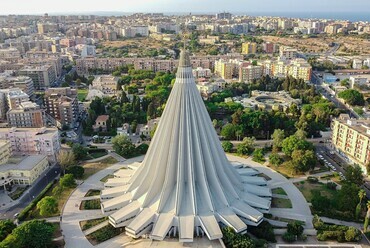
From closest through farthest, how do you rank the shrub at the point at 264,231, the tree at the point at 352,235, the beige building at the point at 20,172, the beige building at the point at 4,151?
the tree at the point at 352,235
the shrub at the point at 264,231
the beige building at the point at 20,172
the beige building at the point at 4,151

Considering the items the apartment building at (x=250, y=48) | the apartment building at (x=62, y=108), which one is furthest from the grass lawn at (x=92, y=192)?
the apartment building at (x=250, y=48)

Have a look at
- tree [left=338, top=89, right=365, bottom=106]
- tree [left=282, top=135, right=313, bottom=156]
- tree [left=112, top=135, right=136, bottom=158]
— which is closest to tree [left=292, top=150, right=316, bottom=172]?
tree [left=282, top=135, right=313, bottom=156]

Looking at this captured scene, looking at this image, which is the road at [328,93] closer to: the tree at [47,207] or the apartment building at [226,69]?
the apartment building at [226,69]

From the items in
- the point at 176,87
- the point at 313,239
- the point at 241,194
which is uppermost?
the point at 176,87

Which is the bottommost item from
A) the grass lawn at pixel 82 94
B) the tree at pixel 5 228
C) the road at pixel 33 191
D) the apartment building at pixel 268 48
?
the road at pixel 33 191

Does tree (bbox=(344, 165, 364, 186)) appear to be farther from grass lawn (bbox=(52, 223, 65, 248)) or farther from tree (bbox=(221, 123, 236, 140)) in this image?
grass lawn (bbox=(52, 223, 65, 248))

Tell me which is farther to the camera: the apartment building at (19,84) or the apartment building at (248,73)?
the apartment building at (248,73)

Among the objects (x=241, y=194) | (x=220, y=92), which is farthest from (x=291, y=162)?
(x=220, y=92)

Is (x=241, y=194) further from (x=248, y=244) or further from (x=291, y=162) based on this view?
(x=291, y=162)
